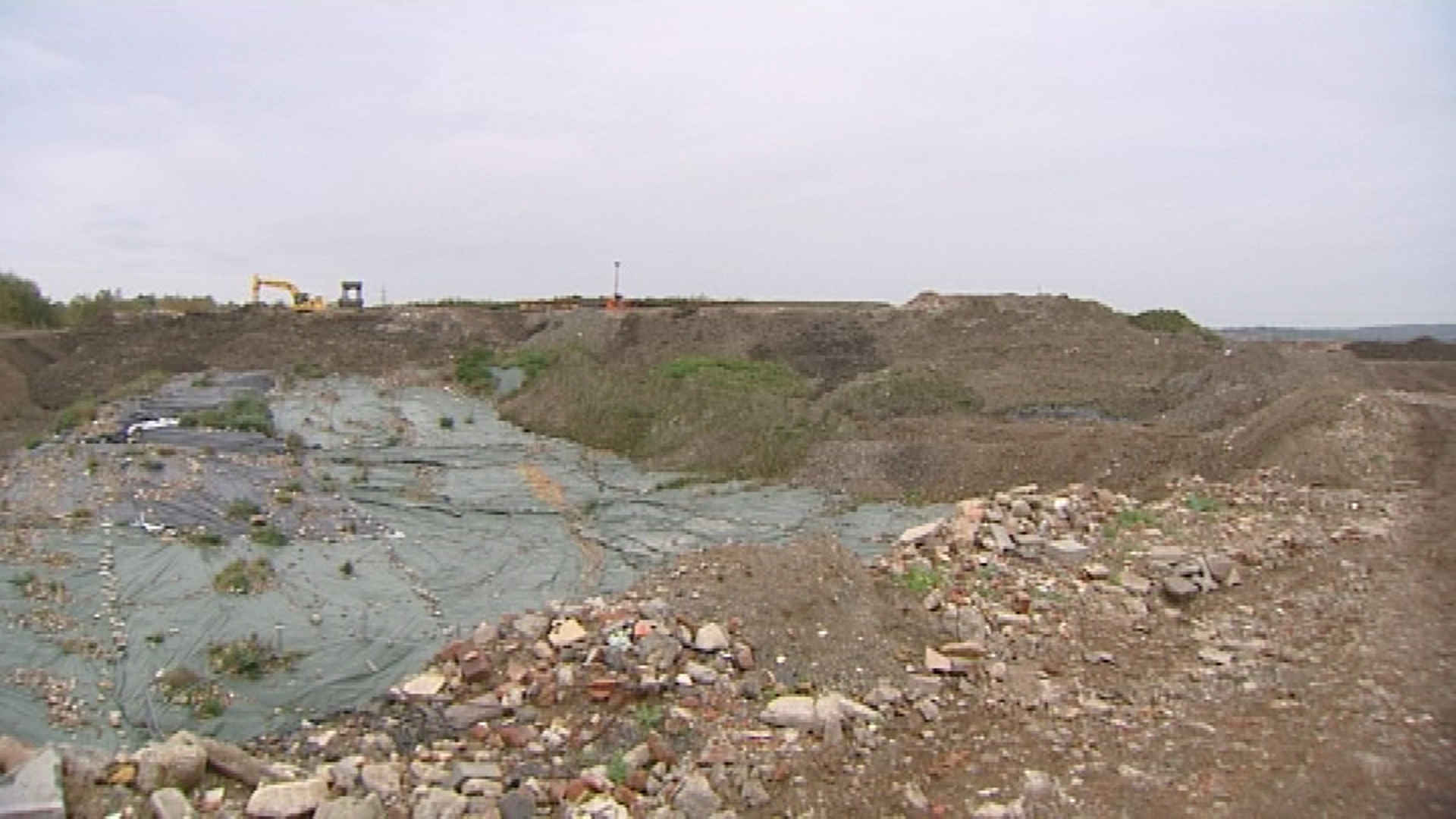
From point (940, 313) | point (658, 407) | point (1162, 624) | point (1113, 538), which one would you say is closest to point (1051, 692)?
point (1162, 624)

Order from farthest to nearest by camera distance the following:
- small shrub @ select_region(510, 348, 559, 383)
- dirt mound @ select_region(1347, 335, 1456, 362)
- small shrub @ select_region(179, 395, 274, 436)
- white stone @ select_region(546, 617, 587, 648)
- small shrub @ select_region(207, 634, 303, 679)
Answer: dirt mound @ select_region(1347, 335, 1456, 362) < small shrub @ select_region(510, 348, 559, 383) < small shrub @ select_region(179, 395, 274, 436) < small shrub @ select_region(207, 634, 303, 679) < white stone @ select_region(546, 617, 587, 648)

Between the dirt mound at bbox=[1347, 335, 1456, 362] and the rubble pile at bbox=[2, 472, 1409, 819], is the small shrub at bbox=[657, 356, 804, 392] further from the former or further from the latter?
the dirt mound at bbox=[1347, 335, 1456, 362]

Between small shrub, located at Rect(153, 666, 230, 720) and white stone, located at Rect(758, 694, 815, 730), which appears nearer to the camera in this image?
white stone, located at Rect(758, 694, 815, 730)

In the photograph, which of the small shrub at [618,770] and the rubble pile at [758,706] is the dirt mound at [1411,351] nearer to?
the rubble pile at [758,706]

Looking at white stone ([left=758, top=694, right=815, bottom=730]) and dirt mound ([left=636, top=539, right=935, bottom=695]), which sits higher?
dirt mound ([left=636, top=539, right=935, bottom=695])

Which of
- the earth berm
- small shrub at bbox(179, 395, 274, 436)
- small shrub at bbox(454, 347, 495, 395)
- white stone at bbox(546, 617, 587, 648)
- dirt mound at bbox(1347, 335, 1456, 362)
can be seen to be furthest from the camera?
dirt mound at bbox(1347, 335, 1456, 362)

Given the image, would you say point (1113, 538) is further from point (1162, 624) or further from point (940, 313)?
point (940, 313)

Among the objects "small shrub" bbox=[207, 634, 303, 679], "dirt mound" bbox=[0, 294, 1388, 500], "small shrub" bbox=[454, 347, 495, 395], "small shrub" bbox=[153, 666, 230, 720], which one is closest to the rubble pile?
"small shrub" bbox=[153, 666, 230, 720]

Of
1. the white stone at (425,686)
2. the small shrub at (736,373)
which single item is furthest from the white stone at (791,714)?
the small shrub at (736,373)

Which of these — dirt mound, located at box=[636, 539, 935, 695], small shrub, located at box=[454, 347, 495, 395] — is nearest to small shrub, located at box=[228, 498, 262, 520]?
dirt mound, located at box=[636, 539, 935, 695]

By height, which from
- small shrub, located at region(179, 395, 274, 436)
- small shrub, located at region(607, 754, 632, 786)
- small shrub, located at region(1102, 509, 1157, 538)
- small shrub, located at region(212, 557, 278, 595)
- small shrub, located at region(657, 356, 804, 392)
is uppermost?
small shrub, located at region(657, 356, 804, 392)

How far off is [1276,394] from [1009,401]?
4515mm

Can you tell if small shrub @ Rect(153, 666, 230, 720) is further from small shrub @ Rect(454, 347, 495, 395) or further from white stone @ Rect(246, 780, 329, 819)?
small shrub @ Rect(454, 347, 495, 395)

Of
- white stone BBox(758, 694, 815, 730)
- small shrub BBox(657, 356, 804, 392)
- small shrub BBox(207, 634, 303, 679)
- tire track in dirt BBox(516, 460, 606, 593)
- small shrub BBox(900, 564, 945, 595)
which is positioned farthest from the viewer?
small shrub BBox(657, 356, 804, 392)
